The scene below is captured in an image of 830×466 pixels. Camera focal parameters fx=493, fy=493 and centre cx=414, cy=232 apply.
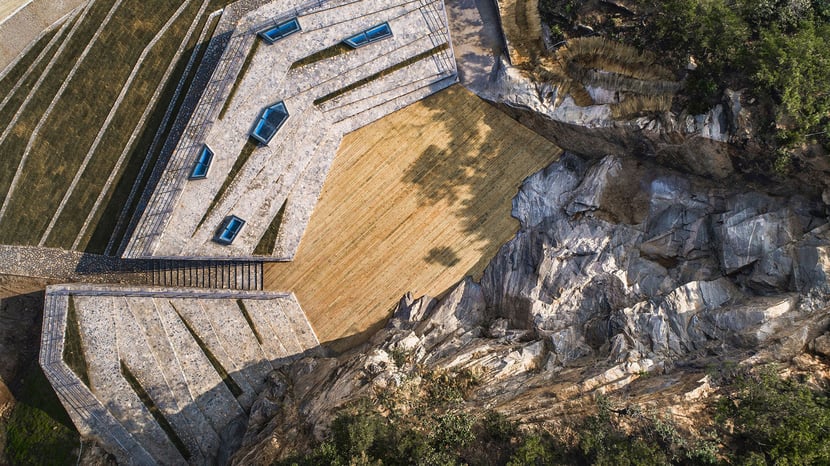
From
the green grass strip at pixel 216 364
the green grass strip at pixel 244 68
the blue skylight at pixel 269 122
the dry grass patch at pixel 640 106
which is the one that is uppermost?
the green grass strip at pixel 244 68

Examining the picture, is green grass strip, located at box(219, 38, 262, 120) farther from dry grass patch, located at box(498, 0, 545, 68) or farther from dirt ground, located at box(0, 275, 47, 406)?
dirt ground, located at box(0, 275, 47, 406)

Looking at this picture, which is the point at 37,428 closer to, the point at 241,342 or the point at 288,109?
the point at 241,342

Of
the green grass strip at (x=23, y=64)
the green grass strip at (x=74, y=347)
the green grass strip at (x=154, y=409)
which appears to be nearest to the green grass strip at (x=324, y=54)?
the green grass strip at (x=23, y=64)

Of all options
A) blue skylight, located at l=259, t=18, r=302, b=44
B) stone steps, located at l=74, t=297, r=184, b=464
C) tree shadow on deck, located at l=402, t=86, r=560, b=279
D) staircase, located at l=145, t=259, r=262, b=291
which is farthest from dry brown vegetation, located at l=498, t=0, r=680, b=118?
stone steps, located at l=74, t=297, r=184, b=464

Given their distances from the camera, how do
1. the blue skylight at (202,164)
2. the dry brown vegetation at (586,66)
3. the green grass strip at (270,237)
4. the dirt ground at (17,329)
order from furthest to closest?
1. the dirt ground at (17,329)
2. the green grass strip at (270,237)
3. the blue skylight at (202,164)
4. the dry brown vegetation at (586,66)

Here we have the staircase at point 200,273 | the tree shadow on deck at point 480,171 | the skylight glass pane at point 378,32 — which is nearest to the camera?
the skylight glass pane at point 378,32

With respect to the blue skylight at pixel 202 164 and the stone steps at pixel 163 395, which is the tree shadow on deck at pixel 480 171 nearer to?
the blue skylight at pixel 202 164

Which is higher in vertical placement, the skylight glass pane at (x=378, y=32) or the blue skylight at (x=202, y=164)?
the skylight glass pane at (x=378, y=32)
